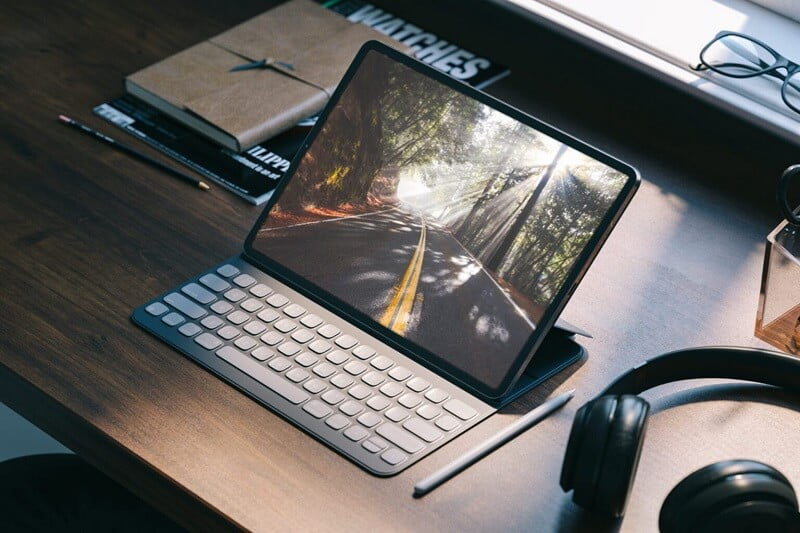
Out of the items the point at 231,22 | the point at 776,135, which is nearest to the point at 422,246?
the point at 776,135

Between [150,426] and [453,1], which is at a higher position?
[453,1]

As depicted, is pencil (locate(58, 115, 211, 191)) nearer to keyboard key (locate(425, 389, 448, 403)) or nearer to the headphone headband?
keyboard key (locate(425, 389, 448, 403))

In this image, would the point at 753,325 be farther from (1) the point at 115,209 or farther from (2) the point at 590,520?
(1) the point at 115,209

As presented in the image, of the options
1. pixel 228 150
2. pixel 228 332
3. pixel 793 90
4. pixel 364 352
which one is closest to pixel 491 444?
pixel 364 352

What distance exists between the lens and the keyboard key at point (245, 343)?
3.04 ft

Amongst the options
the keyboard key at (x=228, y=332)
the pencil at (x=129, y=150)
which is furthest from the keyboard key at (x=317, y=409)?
the pencil at (x=129, y=150)

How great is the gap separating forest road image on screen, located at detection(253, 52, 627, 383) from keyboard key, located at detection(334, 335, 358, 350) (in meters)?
0.03

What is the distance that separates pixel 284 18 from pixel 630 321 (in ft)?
2.01

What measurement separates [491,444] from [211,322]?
0.88ft

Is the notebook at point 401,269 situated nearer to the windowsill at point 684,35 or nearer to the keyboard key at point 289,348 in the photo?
the keyboard key at point 289,348

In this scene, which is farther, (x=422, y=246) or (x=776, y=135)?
(x=776, y=135)

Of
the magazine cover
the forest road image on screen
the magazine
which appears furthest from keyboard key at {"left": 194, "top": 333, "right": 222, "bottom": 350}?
the magazine cover

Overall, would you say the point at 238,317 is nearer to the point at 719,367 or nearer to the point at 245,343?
the point at 245,343

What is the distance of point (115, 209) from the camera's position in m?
1.08
